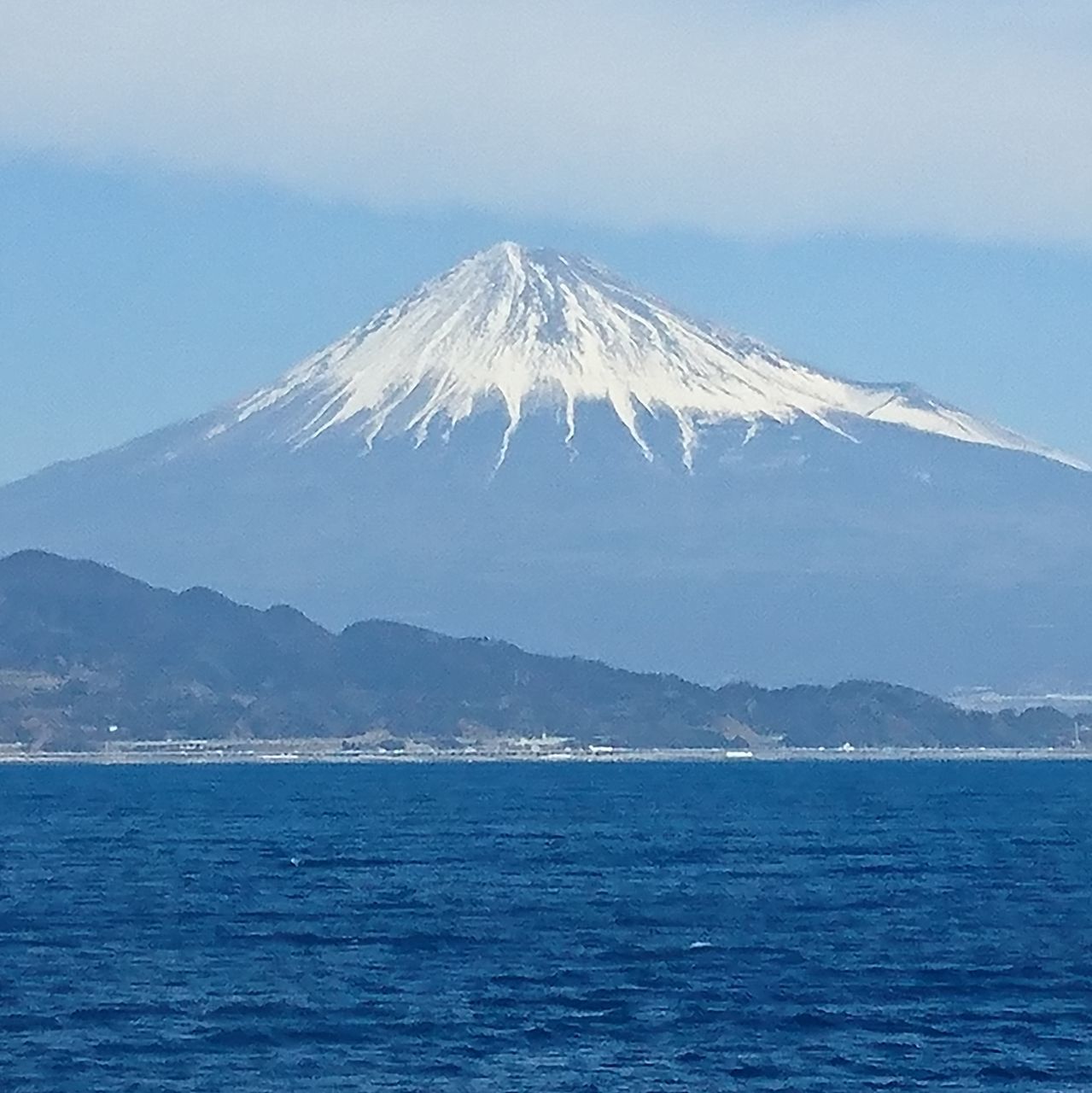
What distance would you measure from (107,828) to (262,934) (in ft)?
187

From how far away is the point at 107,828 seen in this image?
128 meters

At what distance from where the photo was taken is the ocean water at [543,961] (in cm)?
5159

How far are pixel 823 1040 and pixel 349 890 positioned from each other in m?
35.5

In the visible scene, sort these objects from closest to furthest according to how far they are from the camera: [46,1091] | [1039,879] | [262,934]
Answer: [46,1091] → [262,934] → [1039,879]

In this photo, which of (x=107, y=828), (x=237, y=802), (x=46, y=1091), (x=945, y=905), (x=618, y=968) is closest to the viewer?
(x=46, y=1091)

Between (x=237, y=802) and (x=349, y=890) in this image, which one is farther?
(x=237, y=802)

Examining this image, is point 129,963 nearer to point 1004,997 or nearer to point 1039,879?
point 1004,997

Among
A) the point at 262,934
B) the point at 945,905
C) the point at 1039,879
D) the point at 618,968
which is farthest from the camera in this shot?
the point at 1039,879

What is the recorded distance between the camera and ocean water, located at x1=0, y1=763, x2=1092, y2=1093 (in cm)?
5159

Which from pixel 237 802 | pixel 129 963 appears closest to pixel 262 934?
pixel 129 963

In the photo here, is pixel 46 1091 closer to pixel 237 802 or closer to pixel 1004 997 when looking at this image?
pixel 1004 997

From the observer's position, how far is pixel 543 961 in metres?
66.8

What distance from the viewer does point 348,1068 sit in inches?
2005

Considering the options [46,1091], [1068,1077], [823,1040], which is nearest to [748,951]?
[823,1040]
